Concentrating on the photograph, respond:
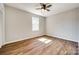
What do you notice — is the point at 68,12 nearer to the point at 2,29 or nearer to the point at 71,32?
the point at 71,32

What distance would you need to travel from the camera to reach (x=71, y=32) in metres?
3.13

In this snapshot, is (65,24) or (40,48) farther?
(65,24)

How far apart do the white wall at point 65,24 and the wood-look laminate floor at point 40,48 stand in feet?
1.07

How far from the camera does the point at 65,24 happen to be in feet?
10.6

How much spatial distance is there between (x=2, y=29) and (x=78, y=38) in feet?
9.17

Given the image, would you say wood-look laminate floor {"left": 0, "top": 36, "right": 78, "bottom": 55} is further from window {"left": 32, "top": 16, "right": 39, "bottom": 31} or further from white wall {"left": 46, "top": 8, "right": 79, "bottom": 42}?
window {"left": 32, "top": 16, "right": 39, "bottom": 31}

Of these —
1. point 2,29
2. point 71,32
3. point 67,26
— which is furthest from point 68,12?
point 2,29

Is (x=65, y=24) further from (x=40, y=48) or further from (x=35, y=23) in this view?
(x=40, y=48)

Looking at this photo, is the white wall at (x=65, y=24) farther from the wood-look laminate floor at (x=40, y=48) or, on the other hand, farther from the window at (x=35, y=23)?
the window at (x=35, y=23)

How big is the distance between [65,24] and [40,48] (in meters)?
1.68

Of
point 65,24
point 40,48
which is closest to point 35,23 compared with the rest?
point 40,48

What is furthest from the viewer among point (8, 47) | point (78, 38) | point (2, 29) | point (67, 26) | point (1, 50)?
point (67, 26)

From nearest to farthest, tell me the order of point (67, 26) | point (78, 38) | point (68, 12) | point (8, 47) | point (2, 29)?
point (2, 29), point (8, 47), point (78, 38), point (68, 12), point (67, 26)

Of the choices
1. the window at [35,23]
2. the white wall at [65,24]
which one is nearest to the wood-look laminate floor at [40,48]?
the white wall at [65,24]
